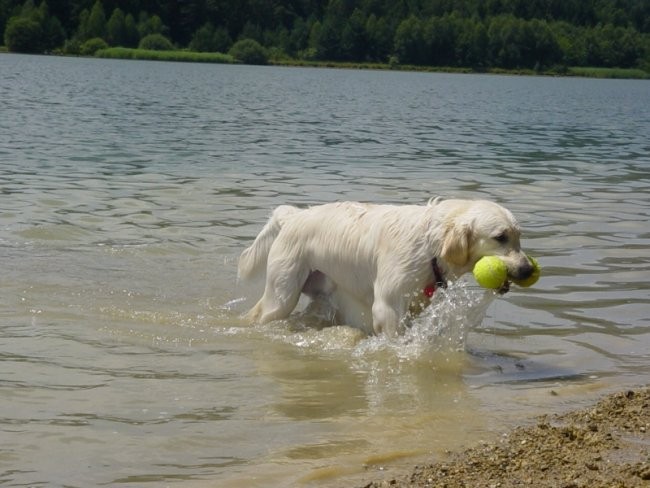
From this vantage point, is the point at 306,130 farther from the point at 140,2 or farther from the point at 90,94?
the point at 140,2

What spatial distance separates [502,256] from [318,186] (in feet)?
36.2

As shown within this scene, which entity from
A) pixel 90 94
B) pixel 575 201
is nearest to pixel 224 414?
pixel 575 201

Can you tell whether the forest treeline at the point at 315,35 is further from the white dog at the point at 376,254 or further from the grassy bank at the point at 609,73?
the white dog at the point at 376,254

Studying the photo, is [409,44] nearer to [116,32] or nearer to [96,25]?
[116,32]

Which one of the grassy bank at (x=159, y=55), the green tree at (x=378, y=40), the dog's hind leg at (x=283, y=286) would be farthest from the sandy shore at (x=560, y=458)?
the green tree at (x=378, y=40)

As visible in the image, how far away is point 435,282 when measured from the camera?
8.43m

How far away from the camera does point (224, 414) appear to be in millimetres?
7180

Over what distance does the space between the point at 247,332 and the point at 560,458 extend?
12.8ft

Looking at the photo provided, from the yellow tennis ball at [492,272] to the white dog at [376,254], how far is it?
0.07 metres

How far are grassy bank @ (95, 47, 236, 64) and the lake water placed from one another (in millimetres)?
100310

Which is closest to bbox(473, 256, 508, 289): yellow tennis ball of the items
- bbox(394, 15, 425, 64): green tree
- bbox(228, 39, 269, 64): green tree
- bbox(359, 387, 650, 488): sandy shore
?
bbox(359, 387, 650, 488): sandy shore

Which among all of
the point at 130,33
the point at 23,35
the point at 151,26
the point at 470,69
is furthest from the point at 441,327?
the point at 470,69

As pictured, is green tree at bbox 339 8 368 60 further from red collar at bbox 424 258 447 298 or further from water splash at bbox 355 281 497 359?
red collar at bbox 424 258 447 298

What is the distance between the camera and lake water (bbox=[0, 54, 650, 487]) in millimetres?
6543
